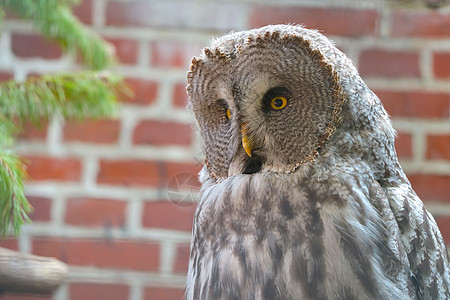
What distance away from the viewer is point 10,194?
618 mm

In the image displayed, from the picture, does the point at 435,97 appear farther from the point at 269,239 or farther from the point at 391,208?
the point at 269,239

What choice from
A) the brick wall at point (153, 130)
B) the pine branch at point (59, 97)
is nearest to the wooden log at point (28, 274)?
the pine branch at point (59, 97)

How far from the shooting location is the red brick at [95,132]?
110 centimetres

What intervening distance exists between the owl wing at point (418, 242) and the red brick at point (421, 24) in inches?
20.8

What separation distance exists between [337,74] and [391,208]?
0.18 meters

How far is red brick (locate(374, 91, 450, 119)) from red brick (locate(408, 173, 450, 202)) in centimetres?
12

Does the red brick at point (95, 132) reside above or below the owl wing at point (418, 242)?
above

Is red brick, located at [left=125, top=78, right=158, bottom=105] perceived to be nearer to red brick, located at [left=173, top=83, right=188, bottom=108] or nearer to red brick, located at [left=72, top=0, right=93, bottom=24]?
red brick, located at [left=173, top=83, right=188, bottom=108]

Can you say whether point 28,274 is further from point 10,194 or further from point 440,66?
point 440,66

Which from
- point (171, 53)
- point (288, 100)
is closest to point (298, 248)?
point (288, 100)

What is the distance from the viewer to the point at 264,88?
66 cm

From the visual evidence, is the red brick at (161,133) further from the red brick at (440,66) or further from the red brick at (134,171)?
the red brick at (440,66)

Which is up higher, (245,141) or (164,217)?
(245,141)

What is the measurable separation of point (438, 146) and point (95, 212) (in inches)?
28.2
